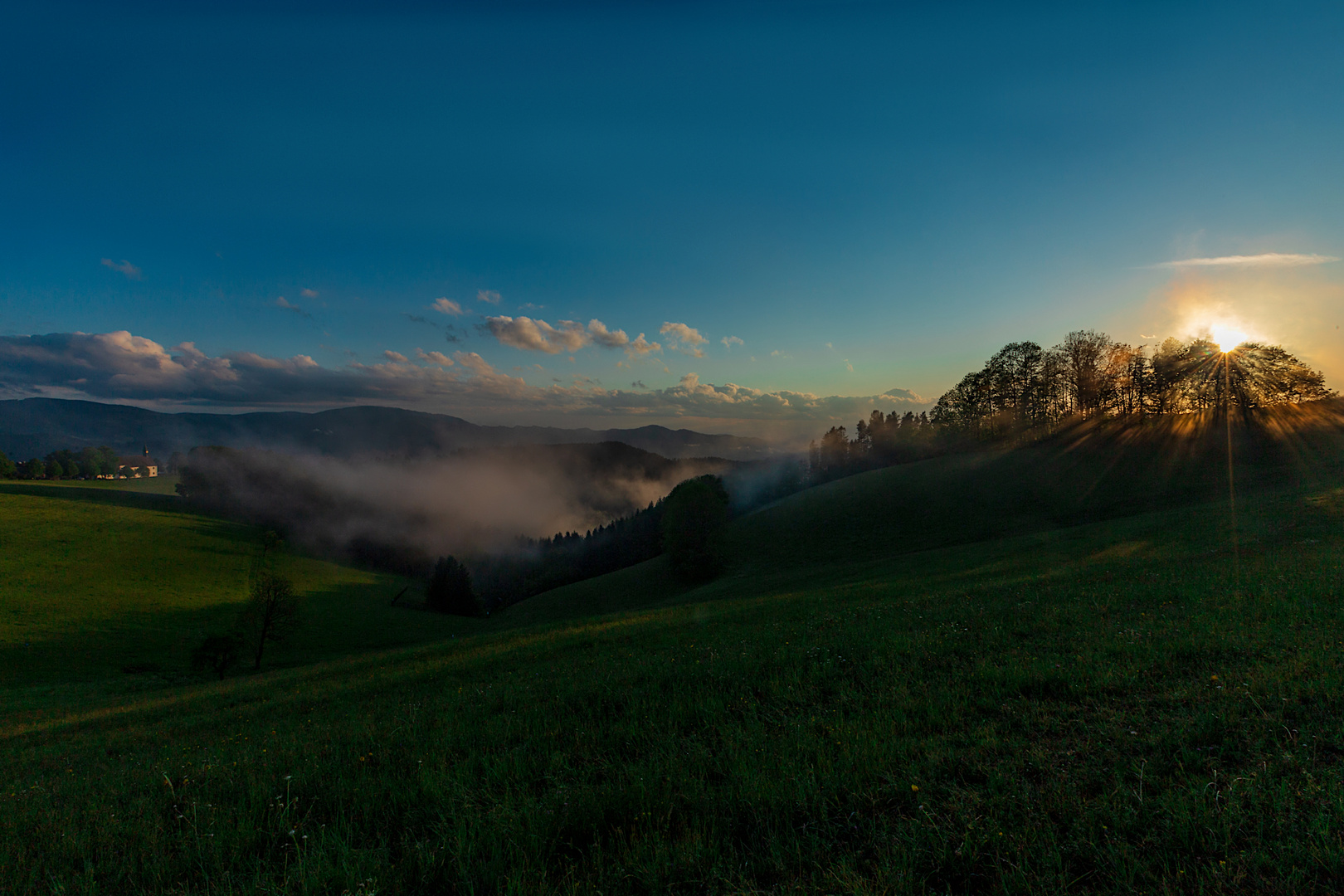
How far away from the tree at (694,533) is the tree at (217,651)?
42.9 meters

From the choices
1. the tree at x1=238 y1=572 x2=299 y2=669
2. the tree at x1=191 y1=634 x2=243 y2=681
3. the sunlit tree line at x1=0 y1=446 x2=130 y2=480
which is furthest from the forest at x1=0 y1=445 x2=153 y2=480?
the tree at x1=191 y1=634 x2=243 y2=681

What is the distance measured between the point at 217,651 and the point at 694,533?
46.6 meters

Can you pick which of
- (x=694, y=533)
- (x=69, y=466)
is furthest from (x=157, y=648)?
(x=69, y=466)

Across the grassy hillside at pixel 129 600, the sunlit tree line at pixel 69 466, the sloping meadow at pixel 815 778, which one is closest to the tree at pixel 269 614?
the grassy hillside at pixel 129 600

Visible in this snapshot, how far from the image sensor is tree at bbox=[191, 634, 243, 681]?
3969 cm

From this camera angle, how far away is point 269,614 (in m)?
44.8

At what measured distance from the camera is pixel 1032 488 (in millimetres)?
56938

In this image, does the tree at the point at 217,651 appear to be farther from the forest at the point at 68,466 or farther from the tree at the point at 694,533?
the forest at the point at 68,466

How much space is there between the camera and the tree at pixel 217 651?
39688 millimetres

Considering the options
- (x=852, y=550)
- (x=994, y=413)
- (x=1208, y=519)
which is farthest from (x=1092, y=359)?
(x=1208, y=519)

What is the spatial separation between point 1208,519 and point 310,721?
41.9 m

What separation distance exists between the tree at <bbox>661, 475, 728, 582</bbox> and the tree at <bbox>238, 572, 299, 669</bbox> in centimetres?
3994

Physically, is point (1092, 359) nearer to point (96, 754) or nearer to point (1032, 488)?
point (1032, 488)

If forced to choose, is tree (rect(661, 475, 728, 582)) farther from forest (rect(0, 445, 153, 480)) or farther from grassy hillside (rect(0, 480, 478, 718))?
forest (rect(0, 445, 153, 480))
